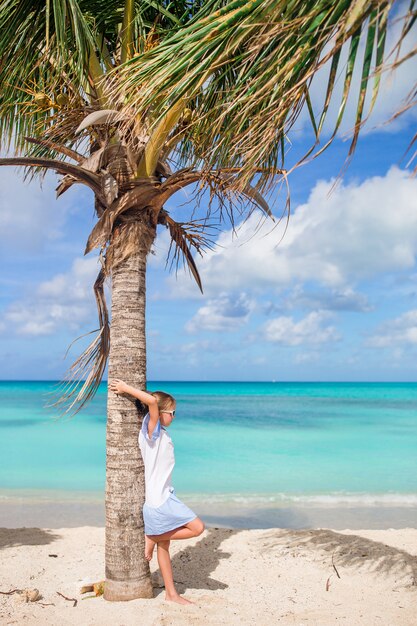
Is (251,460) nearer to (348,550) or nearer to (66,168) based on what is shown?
(348,550)

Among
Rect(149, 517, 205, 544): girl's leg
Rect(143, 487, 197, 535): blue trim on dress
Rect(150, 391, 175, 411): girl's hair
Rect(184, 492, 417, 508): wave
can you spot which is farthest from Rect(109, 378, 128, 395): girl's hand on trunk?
Rect(184, 492, 417, 508): wave

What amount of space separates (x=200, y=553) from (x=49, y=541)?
162cm

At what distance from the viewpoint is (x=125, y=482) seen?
434 centimetres

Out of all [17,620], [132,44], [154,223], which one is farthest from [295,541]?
[132,44]

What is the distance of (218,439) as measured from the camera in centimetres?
2131

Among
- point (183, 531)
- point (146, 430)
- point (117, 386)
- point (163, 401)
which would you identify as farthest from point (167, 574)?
point (117, 386)

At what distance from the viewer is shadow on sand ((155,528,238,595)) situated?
490cm

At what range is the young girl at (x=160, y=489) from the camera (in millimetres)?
4199

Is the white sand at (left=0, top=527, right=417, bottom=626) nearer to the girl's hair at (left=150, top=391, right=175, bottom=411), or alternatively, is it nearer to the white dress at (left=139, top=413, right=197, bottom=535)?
the white dress at (left=139, top=413, right=197, bottom=535)

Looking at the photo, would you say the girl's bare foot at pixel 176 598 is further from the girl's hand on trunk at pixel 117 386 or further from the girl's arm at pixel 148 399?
the girl's hand on trunk at pixel 117 386

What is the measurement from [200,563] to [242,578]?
53 centimetres

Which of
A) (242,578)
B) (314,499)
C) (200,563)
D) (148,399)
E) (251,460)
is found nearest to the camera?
(148,399)

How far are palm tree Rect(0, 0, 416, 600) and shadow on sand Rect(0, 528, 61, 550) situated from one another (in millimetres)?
1876

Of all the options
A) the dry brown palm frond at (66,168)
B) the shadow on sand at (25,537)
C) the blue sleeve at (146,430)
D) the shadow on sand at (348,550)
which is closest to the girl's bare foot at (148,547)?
the blue sleeve at (146,430)
